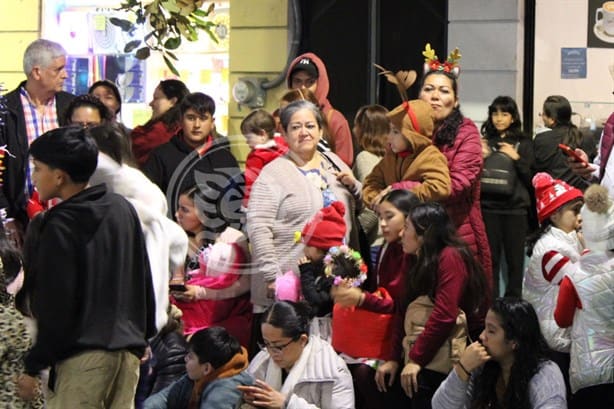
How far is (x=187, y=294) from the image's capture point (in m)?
8.04

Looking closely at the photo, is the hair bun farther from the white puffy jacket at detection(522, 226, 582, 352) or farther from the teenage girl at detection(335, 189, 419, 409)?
the teenage girl at detection(335, 189, 419, 409)

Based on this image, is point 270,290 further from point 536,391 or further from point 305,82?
point 536,391

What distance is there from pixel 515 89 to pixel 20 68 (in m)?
4.61

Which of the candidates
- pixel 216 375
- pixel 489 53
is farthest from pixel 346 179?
pixel 489 53

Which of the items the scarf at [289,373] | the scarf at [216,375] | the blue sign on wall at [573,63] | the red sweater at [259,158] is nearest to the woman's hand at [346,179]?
the red sweater at [259,158]

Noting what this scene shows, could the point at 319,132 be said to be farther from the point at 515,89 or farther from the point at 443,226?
the point at 515,89

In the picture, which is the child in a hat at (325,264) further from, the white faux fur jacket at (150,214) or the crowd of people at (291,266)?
the white faux fur jacket at (150,214)

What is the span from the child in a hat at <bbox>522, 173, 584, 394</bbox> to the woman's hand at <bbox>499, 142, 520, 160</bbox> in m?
1.94

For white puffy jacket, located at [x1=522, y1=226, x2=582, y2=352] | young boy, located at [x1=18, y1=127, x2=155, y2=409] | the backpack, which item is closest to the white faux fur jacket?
young boy, located at [x1=18, y1=127, x2=155, y2=409]

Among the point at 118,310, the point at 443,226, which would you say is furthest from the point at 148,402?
the point at 443,226

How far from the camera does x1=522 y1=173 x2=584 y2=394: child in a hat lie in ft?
24.7

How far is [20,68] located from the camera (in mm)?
12406

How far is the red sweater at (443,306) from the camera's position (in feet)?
23.3

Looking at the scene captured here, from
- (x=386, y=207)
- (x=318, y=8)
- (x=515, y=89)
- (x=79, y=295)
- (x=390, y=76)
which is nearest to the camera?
(x=79, y=295)
